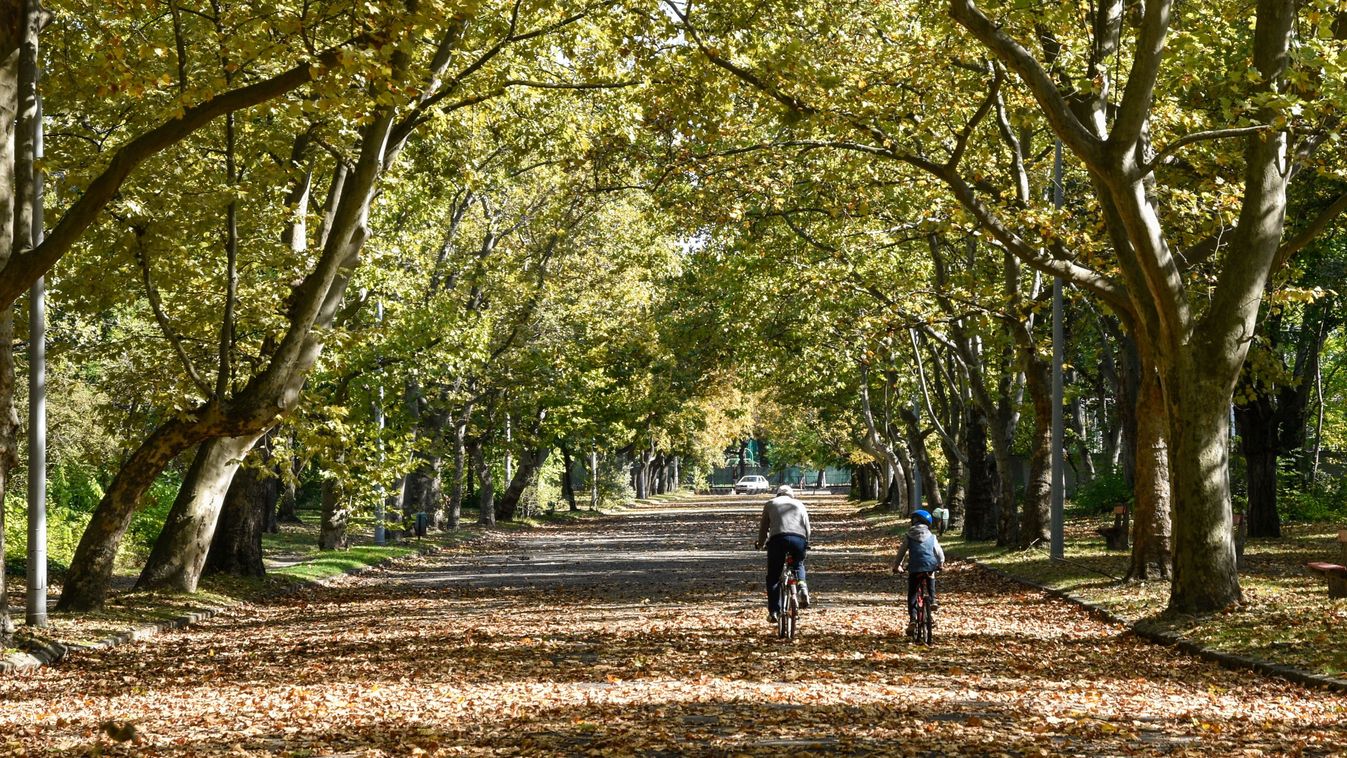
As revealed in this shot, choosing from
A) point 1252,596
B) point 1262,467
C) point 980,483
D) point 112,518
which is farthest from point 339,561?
point 1262,467

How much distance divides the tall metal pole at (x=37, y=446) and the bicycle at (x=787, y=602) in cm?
799

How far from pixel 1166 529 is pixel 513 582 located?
11.3m

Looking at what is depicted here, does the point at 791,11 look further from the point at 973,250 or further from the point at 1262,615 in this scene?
the point at 973,250

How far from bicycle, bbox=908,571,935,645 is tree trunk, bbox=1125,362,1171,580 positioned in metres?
6.42

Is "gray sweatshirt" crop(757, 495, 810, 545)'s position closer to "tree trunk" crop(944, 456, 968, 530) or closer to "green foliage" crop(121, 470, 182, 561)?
"green foliage" crop(121, 470, 182, 561)

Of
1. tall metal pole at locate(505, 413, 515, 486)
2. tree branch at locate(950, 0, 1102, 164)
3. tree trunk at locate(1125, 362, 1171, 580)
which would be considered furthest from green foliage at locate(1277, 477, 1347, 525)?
tall metal pole at locate(505, 413, 515, 486)

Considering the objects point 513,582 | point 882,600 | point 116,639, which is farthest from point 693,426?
point 116,639

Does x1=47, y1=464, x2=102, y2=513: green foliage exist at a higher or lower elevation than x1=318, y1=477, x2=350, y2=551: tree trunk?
higher

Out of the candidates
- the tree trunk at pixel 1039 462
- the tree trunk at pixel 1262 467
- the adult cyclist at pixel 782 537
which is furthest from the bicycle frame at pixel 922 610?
the tree trunk at pixel 1262 467

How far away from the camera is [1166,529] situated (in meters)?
19.9

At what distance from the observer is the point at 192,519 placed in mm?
20062

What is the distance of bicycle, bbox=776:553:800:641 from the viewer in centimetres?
1512

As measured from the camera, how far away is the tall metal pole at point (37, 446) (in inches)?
626

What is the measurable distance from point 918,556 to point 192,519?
34.7ft
